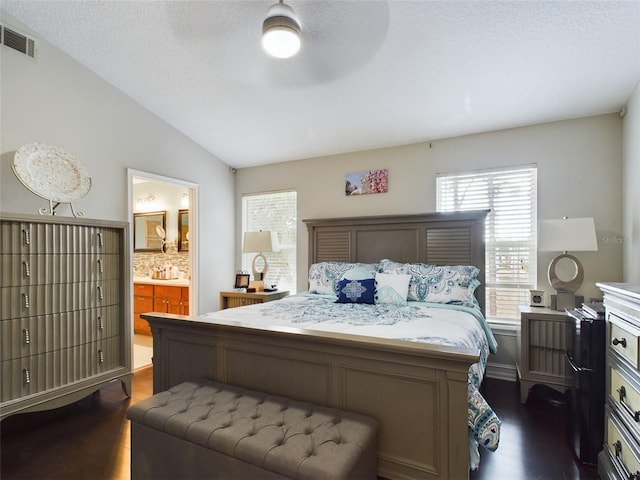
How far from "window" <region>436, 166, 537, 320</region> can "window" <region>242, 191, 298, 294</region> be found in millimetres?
2188

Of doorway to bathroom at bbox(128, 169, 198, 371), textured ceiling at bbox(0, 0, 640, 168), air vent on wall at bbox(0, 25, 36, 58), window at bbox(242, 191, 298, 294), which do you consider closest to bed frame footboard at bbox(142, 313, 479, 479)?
textured ceiling at bbox(0, 0, 640, 168)

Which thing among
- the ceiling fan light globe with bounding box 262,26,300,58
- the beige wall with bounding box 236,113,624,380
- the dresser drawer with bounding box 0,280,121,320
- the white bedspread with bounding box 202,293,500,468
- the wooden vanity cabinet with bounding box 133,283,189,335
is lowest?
the wooden vanity cabinet with bounding box 133,283,189,335

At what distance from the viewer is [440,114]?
316 cm

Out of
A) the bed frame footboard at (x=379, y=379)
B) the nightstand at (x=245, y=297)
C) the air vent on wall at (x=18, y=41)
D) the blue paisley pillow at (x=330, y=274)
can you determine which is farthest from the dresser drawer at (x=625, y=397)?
the air vent on wall at (x=18, y=41)

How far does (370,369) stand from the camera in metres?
1.62

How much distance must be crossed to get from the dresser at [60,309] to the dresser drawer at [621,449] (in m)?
3.31

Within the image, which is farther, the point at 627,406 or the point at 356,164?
the point at 356,164

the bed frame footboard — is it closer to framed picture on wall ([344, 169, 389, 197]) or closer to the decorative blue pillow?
the decorative blue pillow

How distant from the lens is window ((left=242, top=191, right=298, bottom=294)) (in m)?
4.50

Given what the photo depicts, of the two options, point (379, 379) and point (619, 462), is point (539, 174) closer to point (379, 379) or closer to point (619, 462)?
point (619, 462)

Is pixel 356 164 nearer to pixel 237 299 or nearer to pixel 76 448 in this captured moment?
pixel 237 299

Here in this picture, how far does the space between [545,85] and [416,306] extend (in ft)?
6.71

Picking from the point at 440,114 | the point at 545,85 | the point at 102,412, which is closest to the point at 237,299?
the point at 102,412

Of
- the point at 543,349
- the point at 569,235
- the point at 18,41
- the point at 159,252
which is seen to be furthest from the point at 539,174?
the point at 159,252
